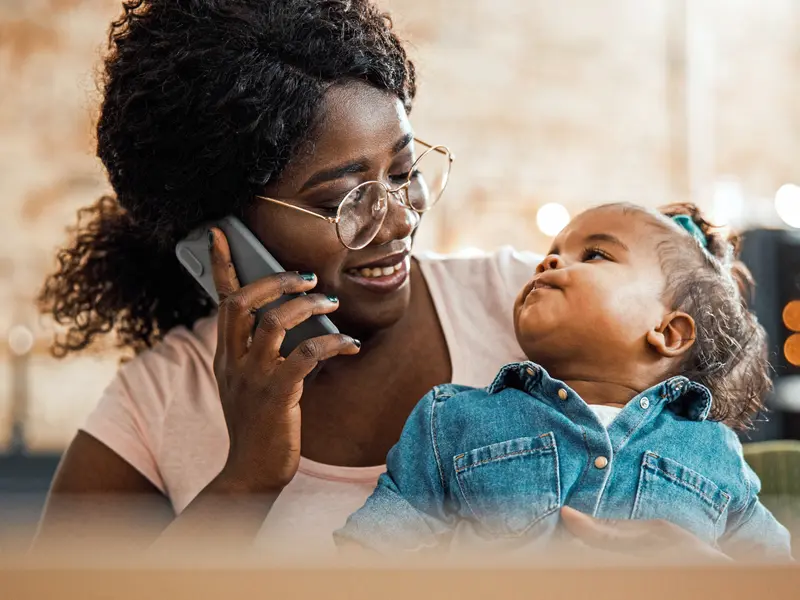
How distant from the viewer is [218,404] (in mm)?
1422

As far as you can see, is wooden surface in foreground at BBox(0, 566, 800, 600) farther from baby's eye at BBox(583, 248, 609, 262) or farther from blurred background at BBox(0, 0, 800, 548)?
blurred background at BBox(0, 0, 800, 548)

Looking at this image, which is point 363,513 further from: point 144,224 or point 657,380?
point 144,224

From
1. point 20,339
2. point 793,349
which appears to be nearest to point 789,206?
point 793,349

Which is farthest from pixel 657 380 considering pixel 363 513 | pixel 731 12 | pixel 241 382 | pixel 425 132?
pixel 731 12

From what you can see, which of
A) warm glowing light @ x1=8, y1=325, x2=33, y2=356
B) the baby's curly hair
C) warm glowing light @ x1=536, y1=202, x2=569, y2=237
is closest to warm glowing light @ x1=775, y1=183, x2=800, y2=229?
warm glowing light @ x1=536, y1=202, x2=569, y2=237

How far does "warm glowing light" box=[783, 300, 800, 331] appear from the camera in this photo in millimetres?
2908

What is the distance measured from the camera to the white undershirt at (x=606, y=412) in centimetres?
106

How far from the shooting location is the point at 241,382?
1186 millimetres

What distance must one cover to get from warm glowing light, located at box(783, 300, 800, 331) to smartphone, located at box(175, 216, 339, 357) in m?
2.14

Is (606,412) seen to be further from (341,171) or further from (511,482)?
(341,171)

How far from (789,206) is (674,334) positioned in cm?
277

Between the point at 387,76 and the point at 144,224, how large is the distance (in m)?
0.46

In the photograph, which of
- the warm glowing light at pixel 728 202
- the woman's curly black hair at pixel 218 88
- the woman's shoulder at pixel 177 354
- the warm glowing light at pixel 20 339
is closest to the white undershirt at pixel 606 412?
the woman's curly black hair at pixel 218 88

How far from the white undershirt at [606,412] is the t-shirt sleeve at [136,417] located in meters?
0.68
